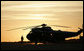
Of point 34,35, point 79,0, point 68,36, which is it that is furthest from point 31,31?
point 79,0

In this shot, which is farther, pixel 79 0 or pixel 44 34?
pixel 44 34

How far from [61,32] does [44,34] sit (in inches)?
220

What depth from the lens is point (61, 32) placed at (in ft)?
220

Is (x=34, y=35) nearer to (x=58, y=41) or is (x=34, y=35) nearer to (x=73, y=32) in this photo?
(x=58, y=41)

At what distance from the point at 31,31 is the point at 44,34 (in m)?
4.01

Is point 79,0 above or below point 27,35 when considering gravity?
above

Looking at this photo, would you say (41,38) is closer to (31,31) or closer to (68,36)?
(31,31)

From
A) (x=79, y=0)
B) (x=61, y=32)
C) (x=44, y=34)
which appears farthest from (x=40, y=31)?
(x=79, y=0)

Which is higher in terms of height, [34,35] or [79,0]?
[79,0]

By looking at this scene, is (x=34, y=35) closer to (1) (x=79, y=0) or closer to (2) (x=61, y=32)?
(2) (x=61, y=32)

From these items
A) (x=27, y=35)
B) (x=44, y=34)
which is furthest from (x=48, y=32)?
(x=27, y=35)

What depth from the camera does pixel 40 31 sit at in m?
64.6

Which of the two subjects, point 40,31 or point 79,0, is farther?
point 40,31

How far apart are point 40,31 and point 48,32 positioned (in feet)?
8.59
